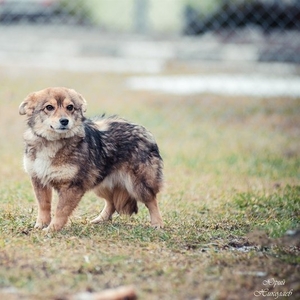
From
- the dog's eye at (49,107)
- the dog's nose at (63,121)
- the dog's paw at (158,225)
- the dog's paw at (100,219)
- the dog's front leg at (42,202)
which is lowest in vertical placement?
the dog's paw at (100,219)

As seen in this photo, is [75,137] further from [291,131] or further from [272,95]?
[272,95]

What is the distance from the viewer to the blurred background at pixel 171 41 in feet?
45.7

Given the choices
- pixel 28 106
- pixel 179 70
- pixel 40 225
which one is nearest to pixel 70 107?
pixel 28 106

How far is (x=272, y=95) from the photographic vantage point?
41.5ft

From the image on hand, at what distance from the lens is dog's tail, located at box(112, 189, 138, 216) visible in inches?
231

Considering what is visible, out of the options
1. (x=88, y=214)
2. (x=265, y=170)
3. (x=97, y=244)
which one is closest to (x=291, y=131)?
(x=265, y=170)

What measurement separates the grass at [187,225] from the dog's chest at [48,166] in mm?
377

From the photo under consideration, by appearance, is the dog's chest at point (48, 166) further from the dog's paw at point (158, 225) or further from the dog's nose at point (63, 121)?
the dog's paw at point (158, 225)

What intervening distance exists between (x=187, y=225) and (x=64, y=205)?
97cm

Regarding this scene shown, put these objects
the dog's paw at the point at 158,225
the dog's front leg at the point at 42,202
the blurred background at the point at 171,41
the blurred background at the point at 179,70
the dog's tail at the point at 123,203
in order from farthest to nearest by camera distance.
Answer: the blurred background at the point at 171,41 → the blurred background at the point at 179,70 → the dog's tail at the point at 123,203 → the dog's paw at the point at 158,225 → the dog's front leg at the point at 42,202

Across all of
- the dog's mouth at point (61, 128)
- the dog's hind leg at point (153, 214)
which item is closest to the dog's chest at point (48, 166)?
the dog's mouth at point (61, 128)

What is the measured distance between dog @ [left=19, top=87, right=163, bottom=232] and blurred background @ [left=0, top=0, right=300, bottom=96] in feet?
23.7

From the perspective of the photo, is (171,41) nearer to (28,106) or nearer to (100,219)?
(100,219)

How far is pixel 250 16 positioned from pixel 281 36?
1122 millimetres
